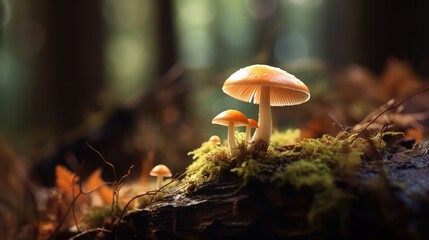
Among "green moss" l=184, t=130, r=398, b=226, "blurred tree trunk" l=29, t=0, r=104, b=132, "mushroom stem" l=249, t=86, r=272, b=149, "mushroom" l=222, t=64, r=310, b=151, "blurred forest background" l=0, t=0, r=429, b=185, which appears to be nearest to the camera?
"green moss" l=184, t=130, r=398, b=226

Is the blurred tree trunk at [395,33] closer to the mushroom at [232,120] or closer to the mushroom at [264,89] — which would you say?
the mushroom at [264,89]

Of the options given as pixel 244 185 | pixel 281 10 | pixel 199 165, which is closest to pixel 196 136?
pixel 199 165

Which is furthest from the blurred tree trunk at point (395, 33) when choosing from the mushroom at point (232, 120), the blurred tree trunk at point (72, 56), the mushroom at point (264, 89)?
the blurred tree trunk at point (72, 56)

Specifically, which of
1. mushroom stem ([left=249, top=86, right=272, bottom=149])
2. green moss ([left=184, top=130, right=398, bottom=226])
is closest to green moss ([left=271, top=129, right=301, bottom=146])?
green moss ([left=184, top=130, right=398, bottom=226])

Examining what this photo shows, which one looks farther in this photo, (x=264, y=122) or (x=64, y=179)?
(x=64, y=179)

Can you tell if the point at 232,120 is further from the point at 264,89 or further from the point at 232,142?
the point at 264,89

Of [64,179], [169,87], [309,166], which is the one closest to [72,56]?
[169,87]

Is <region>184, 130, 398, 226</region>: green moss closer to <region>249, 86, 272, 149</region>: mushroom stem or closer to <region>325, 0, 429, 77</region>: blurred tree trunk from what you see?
<region>249, 86, 272, 149</region>: mushroom stem

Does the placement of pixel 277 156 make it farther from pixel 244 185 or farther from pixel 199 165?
pixel 199 165
